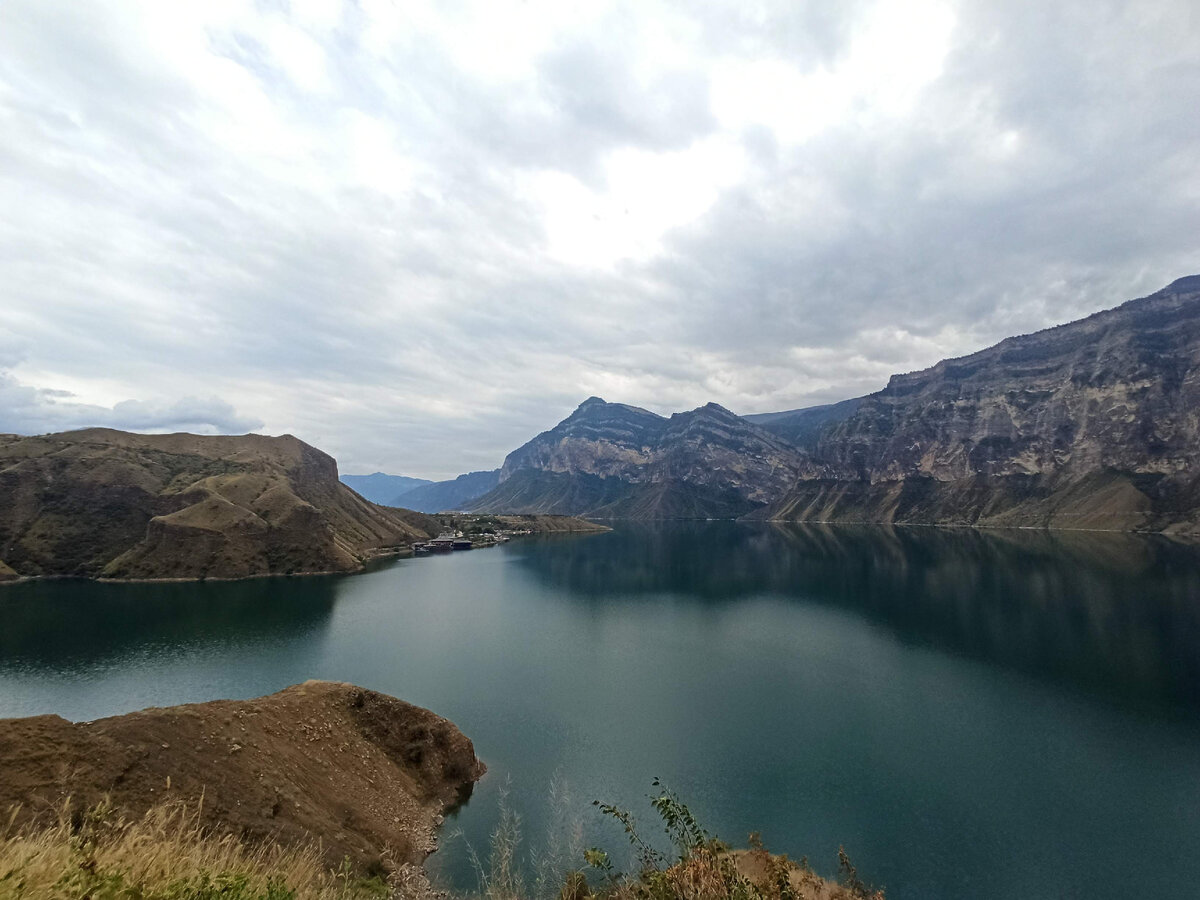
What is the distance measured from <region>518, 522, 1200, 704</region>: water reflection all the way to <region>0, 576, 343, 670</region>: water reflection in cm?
5383

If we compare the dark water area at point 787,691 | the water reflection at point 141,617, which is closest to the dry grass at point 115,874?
the dark water area at point 787,691

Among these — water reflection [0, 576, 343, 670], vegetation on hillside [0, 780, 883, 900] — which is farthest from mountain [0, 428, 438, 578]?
vegetation on hillside [0, 780, 883, 900]

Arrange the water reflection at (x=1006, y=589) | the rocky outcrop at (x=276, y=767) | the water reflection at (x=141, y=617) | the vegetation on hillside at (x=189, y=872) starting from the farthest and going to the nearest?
the water reflection at (x=141, y=617), the water reflection at (x=1006, y=589), the rocky outcrop at (x=276, y=767), the vegetation on hillside at (x=189, y=872)

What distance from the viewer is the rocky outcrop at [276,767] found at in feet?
70.8

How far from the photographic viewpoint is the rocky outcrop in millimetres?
21594

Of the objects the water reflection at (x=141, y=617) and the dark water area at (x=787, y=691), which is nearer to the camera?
the dark water area at (x=787, y=691)

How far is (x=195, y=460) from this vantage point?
156 meters

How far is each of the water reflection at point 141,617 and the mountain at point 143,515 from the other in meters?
8.81

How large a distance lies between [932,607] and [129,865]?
106575 mm

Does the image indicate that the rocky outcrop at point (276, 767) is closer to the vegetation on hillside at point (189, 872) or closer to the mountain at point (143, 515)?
the vegetation on hillside at point (189, 872)

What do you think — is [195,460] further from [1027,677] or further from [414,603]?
[1027,677]

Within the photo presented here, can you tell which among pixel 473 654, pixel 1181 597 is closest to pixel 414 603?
pixel 473 654

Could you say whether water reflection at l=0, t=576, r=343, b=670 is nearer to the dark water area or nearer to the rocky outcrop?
the dark water area

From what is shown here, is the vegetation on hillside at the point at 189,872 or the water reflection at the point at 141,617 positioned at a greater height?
the vegetation on hillside at the point at 189,872
